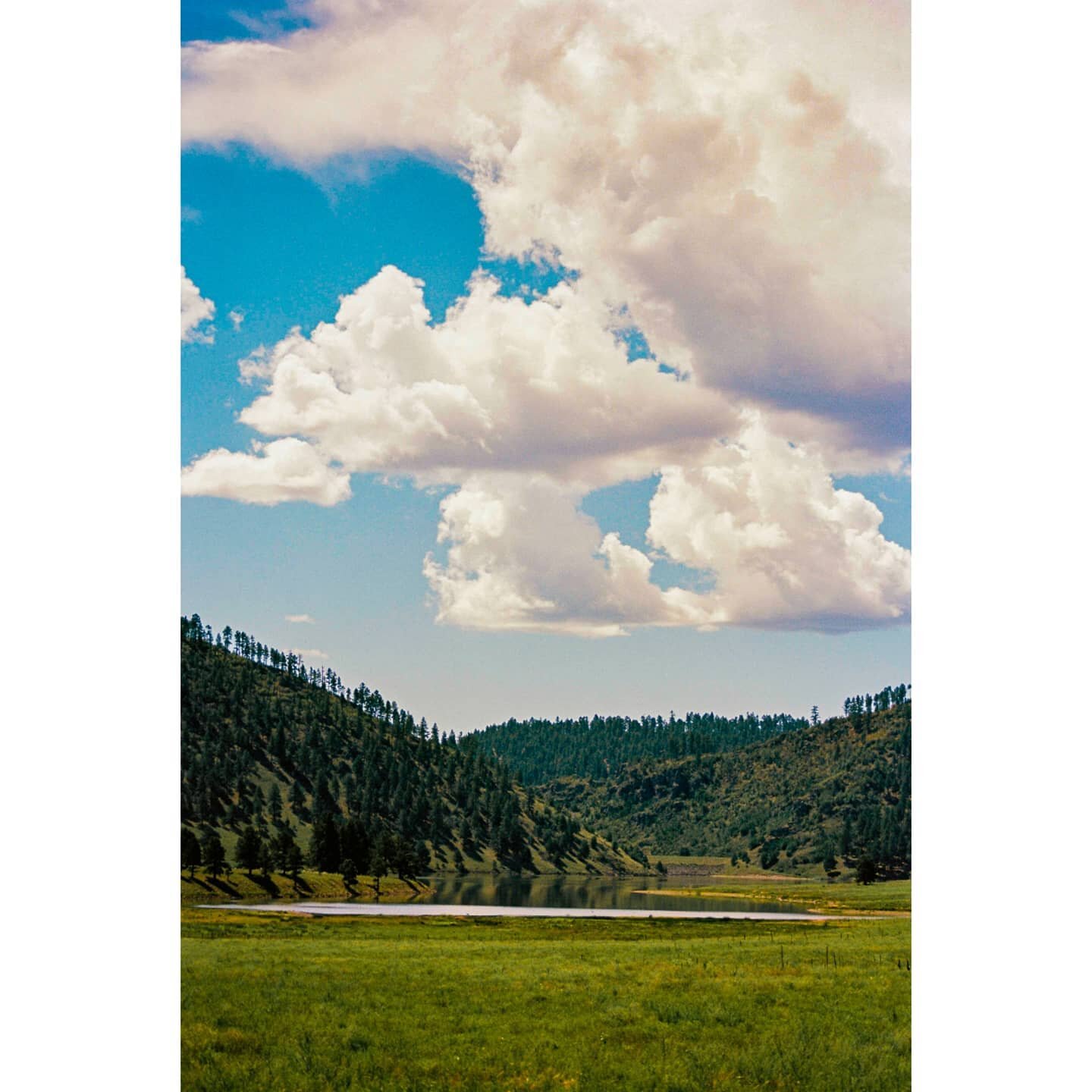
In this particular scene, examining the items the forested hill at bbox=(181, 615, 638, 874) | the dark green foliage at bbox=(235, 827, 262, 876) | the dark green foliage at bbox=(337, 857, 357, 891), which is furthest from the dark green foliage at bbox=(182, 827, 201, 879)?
the forested hill at bbox=(181, 615, 638, 874)

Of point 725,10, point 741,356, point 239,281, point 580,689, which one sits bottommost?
point 580,689

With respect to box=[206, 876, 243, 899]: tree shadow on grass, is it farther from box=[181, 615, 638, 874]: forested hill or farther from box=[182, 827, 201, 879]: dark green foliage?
box=[181, 615, 638, 874]: forested hill

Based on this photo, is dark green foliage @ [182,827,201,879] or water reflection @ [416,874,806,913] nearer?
water reflection @ [416,874,806,913]

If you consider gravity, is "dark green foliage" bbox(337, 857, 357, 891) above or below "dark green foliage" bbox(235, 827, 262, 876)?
below

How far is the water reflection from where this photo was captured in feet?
265

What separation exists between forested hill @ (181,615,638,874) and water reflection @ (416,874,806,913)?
30.1 ft

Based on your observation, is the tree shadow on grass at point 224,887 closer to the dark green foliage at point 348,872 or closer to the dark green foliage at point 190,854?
the dark green foliage at point 190,854

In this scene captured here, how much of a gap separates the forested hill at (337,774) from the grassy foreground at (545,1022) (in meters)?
96.4

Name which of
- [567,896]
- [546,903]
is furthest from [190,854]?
[567,896]

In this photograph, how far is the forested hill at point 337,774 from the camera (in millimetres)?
132375
